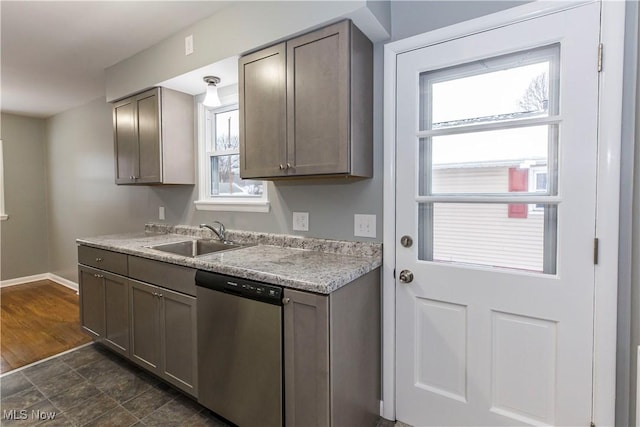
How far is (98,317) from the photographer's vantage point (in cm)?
254

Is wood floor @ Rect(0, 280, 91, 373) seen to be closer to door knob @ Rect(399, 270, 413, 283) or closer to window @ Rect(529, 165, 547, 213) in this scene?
door knob @ Rect(399, 270, 413, 283)

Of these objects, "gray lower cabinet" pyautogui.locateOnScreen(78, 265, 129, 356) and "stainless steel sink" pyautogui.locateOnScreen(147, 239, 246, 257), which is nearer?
"gray lower cabinet" pyautogui.locateOnScreen(78, 265, 129, 356)

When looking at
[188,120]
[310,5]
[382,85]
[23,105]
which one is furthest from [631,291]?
[23,105]

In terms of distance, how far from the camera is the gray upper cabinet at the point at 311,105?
1.59m

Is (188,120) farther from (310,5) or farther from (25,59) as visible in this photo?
(310,5)

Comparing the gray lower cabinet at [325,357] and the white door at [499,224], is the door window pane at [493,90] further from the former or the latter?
the gray lower cabinet at [325,357]

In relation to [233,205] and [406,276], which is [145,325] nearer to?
[233,205]

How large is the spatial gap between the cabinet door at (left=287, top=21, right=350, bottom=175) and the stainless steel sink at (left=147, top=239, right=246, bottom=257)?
1.03 m

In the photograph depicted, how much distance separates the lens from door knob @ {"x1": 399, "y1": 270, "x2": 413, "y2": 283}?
1.72m

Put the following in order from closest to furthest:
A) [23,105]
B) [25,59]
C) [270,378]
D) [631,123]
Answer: [631,123] → [270,378] → [25,59] → [23,105]

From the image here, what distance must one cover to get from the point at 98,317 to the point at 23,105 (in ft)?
11.0

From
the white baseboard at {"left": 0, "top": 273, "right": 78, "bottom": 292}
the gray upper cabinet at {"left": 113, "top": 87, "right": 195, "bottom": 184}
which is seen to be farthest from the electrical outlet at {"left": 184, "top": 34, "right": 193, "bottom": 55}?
the white baseboard at {"left": 0, "top": 273, "right": 78, "bottom": 292}

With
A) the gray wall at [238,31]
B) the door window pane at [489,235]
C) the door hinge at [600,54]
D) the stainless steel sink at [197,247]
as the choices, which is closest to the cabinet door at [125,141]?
the gray wall at [238,31]

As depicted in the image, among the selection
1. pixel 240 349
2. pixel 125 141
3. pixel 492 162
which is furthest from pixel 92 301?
pixel 492 162
